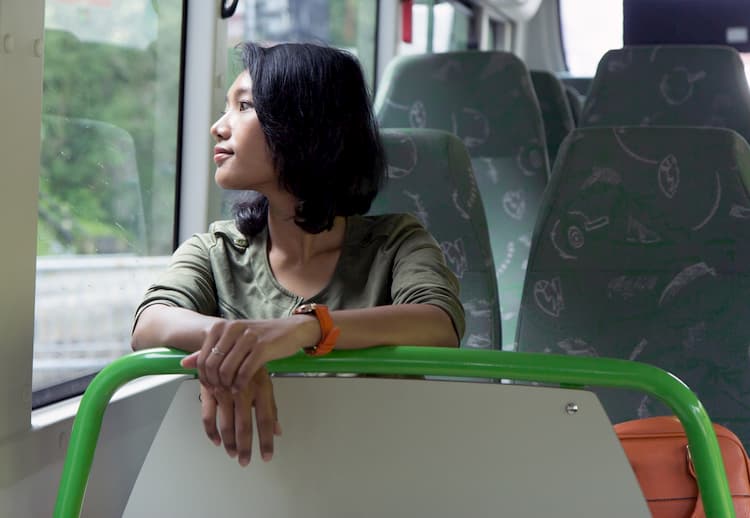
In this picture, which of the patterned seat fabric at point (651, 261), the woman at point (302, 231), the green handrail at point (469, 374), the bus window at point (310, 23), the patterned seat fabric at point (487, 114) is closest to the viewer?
the green handrail at point (469, 374)

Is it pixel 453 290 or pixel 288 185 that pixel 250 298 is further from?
pixel 453 290

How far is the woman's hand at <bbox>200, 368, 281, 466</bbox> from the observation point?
1220mm

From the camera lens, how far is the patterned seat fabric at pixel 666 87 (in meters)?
2.96

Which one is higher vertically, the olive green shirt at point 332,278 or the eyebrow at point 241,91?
the eyebrow at point 241,91

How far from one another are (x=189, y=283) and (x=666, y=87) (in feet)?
6.54

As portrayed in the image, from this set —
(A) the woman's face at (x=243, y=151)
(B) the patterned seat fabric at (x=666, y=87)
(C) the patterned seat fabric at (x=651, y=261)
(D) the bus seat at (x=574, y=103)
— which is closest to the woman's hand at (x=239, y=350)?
(A) the woman's face at (x=243, y=151)

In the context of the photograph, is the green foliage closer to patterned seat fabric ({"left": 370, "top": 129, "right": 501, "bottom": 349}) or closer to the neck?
the neck

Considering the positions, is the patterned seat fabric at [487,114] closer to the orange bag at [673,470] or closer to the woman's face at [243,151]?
the woman's face at [243,151]

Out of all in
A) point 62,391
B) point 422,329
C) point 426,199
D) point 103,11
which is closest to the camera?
point 422,329

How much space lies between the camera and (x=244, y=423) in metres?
1.22

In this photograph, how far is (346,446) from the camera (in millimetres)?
1267

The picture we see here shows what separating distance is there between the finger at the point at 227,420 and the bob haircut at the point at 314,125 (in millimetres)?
465

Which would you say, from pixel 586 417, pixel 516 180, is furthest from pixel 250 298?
pixel 516 180

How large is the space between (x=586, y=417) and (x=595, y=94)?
6.82ft
